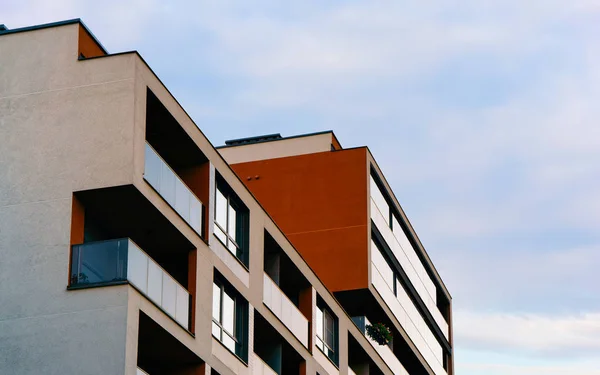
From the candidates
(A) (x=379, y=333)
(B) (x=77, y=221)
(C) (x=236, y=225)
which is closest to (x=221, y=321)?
(C) (x=236, y=225)

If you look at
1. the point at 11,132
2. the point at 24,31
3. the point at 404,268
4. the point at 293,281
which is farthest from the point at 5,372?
the point at 404,268

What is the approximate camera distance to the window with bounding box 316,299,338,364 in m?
43.1

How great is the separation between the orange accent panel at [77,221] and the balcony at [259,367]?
898 cm

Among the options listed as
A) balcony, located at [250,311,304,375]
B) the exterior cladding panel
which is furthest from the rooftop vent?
balcony, located at [250,311,304,375]

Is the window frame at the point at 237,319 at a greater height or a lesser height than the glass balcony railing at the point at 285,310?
lesser

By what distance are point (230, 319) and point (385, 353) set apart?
54.4 ft

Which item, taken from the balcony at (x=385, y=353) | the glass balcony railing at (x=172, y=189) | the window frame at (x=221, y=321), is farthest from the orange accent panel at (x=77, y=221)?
the balcony at (x=385, y=353)

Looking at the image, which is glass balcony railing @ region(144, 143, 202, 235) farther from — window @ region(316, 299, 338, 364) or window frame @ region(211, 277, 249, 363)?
window @ region(316, 299, 338, 364)

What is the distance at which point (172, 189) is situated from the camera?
31.4 metres

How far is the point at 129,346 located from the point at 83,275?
215 cm

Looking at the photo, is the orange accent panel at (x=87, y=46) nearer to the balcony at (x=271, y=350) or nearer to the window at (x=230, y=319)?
the window at (x=230, y=319)

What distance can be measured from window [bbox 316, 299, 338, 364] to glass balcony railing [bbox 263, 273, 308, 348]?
1.77 metres

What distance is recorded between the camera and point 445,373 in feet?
207

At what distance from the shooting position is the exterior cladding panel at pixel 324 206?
47062mm
